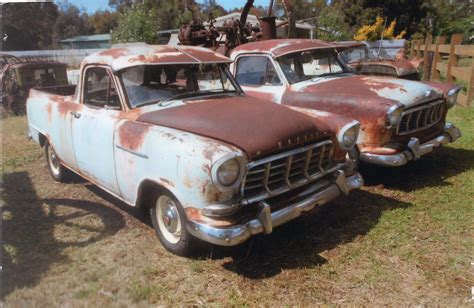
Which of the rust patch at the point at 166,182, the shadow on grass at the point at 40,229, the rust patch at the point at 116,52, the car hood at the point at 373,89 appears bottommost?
the shadow on grass at the point at 40,229

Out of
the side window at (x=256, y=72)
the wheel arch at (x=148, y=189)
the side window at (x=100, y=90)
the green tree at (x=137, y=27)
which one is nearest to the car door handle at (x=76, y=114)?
the side window at (x=100, y=90)

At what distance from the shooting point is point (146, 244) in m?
3.83

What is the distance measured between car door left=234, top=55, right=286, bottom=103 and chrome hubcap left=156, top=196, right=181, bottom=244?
8.32 feet

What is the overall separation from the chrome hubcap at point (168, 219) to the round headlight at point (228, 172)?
616 mm

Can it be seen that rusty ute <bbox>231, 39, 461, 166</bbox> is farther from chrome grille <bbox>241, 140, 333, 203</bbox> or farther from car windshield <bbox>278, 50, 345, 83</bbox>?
chrome grille <bbox>241, 140, 333, 203</bbox>

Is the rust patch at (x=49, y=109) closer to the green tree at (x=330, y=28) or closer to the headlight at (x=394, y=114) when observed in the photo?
the headlight at (x=394, y=114)

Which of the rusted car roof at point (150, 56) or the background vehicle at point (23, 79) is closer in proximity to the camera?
the rusted car roof at point (150, 56)

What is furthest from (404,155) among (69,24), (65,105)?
(69,24)

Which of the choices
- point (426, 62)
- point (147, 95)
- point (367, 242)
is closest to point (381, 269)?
point (367, 242)

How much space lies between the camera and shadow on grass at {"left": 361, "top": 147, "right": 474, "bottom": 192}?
5.03 meters

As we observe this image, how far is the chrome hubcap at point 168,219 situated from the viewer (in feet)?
11.5

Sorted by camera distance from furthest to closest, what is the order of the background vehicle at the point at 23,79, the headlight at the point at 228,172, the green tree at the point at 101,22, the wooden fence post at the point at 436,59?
the green tree at the point at 101,22, the wooden fence post at the point at 436,59, the background vehicle at the point at 23,79, the headlight at the point at 228,172

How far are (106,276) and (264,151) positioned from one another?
5.03 ft

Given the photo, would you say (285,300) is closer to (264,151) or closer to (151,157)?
(264,151)
